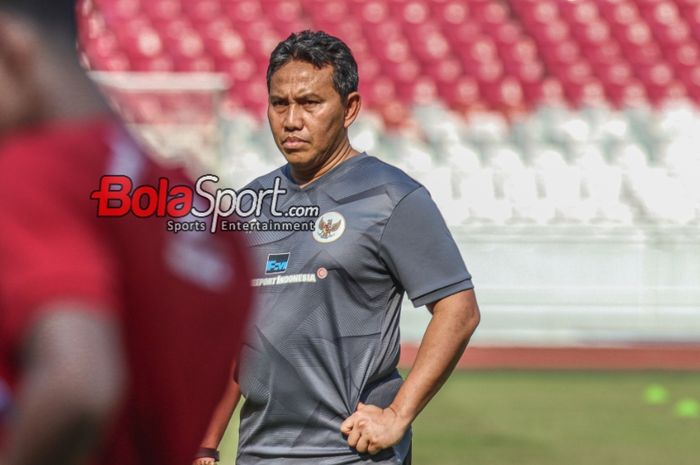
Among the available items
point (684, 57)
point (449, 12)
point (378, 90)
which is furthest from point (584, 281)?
point (449, 12)

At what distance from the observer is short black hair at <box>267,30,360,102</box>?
3.43 meters

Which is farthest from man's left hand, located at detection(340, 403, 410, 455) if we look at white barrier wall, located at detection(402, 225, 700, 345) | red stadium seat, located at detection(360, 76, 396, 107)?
red stadium seat, located at detection(360, 76, 396, 107)

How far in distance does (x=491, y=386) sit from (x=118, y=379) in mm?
9027

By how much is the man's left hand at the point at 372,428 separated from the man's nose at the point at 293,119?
2.52 ft

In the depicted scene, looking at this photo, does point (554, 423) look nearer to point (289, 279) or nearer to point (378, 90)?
point (289, 279)

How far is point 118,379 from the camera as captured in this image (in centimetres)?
104

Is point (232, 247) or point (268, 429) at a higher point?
point (232, 247)

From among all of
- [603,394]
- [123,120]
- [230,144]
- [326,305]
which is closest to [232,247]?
[123,120]

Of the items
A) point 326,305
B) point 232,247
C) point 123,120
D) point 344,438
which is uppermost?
point 123,120

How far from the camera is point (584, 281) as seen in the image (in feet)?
38.7

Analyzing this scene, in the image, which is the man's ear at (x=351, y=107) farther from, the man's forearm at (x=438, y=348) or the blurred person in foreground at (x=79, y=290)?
the blurred person in foreground at (x=79, y=290)

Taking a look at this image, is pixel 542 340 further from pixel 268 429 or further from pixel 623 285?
pixel 268 429

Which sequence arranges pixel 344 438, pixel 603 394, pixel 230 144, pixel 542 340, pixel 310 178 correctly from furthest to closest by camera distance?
pixel 542 340
pixel 230 144
pixel 603 394
pixel 310 178
pixel 344 438

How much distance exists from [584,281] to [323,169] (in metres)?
8.70
